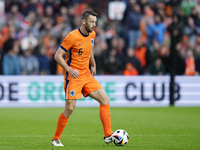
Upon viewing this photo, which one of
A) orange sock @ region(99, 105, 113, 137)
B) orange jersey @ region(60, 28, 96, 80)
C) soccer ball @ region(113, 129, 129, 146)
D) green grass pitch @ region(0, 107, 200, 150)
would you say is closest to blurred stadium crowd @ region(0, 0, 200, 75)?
green grass pitch @ region(0, 107, 200, 150)

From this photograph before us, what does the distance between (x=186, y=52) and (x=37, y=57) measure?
5.47 m

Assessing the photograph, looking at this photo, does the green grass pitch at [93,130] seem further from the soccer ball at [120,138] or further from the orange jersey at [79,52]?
the orange jersey at [79,52]

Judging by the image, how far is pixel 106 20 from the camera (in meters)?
18.0

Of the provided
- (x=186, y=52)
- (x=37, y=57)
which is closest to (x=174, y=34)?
(x=186, y=52)

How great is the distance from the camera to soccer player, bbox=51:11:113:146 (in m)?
6.65

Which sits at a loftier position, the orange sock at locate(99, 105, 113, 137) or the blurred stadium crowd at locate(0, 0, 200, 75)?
the blurred stadium crowd at locate(0, 0, 200, 75)

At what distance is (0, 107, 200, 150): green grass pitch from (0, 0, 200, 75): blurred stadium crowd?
7.20ft

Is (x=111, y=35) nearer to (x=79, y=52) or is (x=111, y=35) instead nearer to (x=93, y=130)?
(x=93, y=130)

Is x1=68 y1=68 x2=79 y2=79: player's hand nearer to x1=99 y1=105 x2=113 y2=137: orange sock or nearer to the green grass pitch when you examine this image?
x1=99 y1=105 x2=113 y2=137: orange sock

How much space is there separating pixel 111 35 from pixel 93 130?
830cm

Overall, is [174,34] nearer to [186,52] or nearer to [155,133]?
[186,52]

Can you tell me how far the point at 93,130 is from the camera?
9008 millimetres

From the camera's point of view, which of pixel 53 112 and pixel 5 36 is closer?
pixel 53 112

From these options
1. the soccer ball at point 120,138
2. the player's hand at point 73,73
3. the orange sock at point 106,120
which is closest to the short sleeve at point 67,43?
the player's hand at point 73,73
